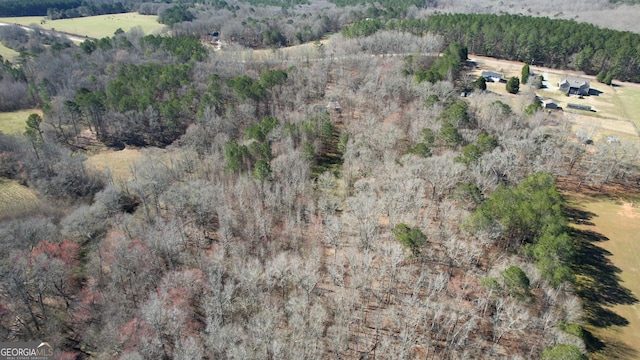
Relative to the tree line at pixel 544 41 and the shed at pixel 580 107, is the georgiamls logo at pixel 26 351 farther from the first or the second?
the tree line at pixel 544 41

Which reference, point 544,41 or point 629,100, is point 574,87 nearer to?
point 629,100

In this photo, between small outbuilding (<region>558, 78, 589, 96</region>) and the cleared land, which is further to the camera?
small outbuilding (<region>558, 78, 589, 96</region>)

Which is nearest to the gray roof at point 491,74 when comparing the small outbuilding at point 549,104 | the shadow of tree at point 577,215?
the small outbuilding at point 549,104

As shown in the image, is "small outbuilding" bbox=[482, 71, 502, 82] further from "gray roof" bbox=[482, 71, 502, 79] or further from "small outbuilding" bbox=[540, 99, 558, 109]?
"small outbuilding" bbox=[540, 99, 558, 109]

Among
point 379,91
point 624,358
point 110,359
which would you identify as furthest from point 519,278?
point 379,91

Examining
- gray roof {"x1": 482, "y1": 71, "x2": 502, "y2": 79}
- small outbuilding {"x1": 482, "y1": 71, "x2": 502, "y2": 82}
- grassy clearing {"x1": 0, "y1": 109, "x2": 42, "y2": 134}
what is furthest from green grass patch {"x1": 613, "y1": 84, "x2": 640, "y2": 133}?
grassy clearing {"x1": 0, "y1": 109, "x2": 42, "y2": 134}

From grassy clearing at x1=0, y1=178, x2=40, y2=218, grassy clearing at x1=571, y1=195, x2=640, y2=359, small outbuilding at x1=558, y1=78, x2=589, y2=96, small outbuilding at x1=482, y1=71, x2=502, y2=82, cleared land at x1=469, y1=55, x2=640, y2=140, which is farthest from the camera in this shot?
small outbuilding at x1=482, y1=71, x2=502, y2=82

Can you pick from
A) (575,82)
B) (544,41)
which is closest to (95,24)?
(544,41)
